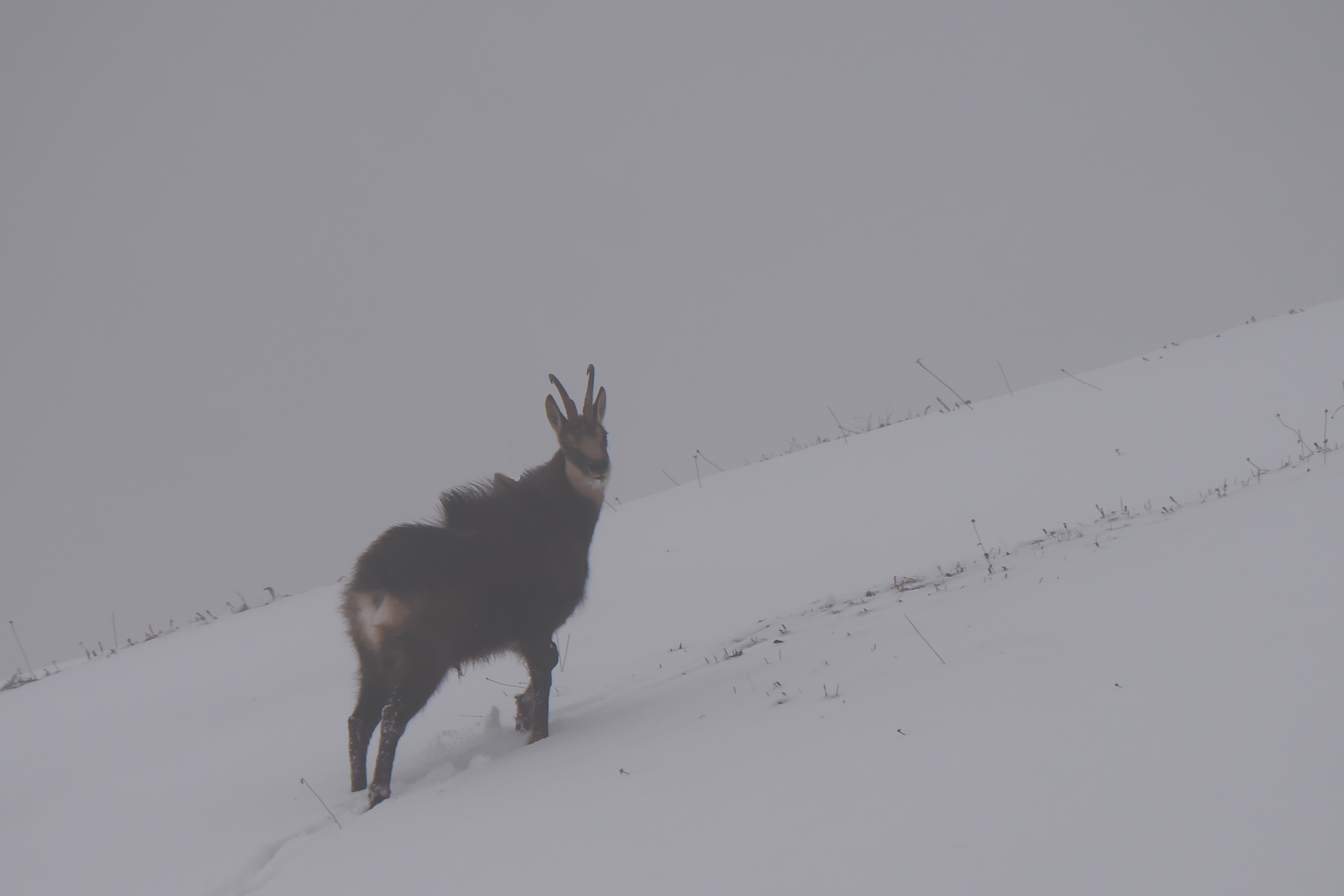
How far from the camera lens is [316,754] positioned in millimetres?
6668

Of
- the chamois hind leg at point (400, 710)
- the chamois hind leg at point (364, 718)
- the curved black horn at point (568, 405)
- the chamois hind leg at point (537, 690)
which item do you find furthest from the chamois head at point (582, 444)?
the chamois hind leg at point (364, 718)

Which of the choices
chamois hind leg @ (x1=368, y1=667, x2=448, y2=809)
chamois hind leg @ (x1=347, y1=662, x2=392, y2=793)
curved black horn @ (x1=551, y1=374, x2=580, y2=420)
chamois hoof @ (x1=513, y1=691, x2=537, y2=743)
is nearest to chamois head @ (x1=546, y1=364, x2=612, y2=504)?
curved black horn @ (x1=551, y1=374, x2=580, y2=420)

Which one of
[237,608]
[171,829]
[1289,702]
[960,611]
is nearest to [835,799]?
[1289,702]

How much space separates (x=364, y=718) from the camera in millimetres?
5477

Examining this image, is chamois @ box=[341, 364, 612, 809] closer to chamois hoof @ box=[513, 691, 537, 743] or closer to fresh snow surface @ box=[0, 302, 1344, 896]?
chamois hoof @ box=[513, 691, 537, 743]

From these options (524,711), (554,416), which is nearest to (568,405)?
(554,416)

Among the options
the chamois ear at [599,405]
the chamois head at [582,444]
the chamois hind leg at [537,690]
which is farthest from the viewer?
the chamois ear at [599,405]

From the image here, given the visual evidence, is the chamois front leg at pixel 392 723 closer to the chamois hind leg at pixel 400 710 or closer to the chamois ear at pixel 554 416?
the chamois hind leg at pixel 400 710

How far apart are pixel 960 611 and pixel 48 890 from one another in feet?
16.6

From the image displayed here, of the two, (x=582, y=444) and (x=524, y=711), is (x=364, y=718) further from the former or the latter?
(x=582, y=444)

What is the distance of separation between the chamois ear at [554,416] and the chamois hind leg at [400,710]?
5.98ft

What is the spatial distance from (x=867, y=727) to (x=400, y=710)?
290 centimetres

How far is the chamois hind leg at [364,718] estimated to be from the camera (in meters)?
5.43

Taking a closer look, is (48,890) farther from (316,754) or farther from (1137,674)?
(1137,674)
